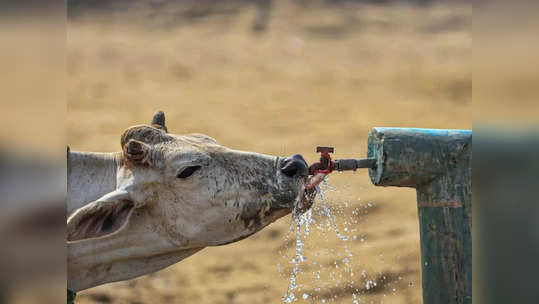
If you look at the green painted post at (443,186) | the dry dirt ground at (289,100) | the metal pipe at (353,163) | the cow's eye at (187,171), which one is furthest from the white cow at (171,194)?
the dry dirt ground at (289,100)

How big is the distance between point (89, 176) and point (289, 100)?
8746mm

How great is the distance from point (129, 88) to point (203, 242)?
379 inches

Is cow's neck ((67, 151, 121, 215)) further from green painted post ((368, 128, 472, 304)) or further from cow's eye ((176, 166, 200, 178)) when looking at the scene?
green painted post ((368, 128, 472, 304))

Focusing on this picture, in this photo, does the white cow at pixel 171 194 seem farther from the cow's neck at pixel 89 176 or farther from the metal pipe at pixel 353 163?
the metal pipe at pixel 353 163

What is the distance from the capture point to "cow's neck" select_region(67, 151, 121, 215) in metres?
3.19

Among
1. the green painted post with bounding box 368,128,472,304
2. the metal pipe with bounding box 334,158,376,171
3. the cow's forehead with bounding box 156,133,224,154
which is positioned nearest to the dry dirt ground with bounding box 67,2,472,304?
the cow's forehead with bounding box 156,133,224,154

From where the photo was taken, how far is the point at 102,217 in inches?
122

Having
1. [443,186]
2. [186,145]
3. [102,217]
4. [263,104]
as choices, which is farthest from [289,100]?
[443,186]

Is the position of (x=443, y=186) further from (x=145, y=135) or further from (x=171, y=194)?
(x=145, y=135)

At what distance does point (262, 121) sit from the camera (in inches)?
438

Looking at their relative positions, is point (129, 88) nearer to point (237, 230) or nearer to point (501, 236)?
point (237, 230)

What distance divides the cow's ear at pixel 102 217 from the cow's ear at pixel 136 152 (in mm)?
148

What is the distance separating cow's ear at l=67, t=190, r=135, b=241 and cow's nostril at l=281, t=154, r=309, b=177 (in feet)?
2.14

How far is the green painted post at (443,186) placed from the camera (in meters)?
2.74
